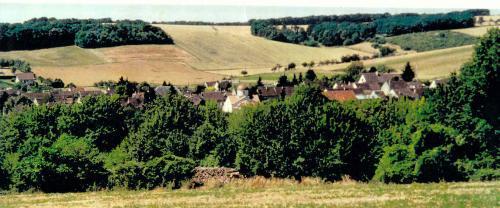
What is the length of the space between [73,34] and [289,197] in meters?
142

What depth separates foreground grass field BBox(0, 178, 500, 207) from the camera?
69.7 feet

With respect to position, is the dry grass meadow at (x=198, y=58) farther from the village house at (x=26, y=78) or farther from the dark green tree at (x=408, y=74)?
the village house at (x=26, y=78)

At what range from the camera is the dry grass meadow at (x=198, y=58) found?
132375mm

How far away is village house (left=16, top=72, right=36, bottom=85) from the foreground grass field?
102 meters

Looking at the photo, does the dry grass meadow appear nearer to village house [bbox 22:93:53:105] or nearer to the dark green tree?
the dark green tree

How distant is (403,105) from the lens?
45.0 m

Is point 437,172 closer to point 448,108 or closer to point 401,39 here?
A: point 448,108

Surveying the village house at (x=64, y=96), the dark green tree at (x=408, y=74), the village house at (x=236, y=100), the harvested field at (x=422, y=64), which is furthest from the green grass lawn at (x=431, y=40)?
the village house at (x=64, y=96)

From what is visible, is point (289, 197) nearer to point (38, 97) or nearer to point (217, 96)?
point (217, 96)

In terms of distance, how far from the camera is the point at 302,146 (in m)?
33.0

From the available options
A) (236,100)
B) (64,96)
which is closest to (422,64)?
(236,100)

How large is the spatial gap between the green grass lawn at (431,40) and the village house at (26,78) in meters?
90.8

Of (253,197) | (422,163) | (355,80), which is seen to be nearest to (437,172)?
(422,163)

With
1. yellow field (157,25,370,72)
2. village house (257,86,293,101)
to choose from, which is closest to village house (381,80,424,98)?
village house (257,86,293,101)
